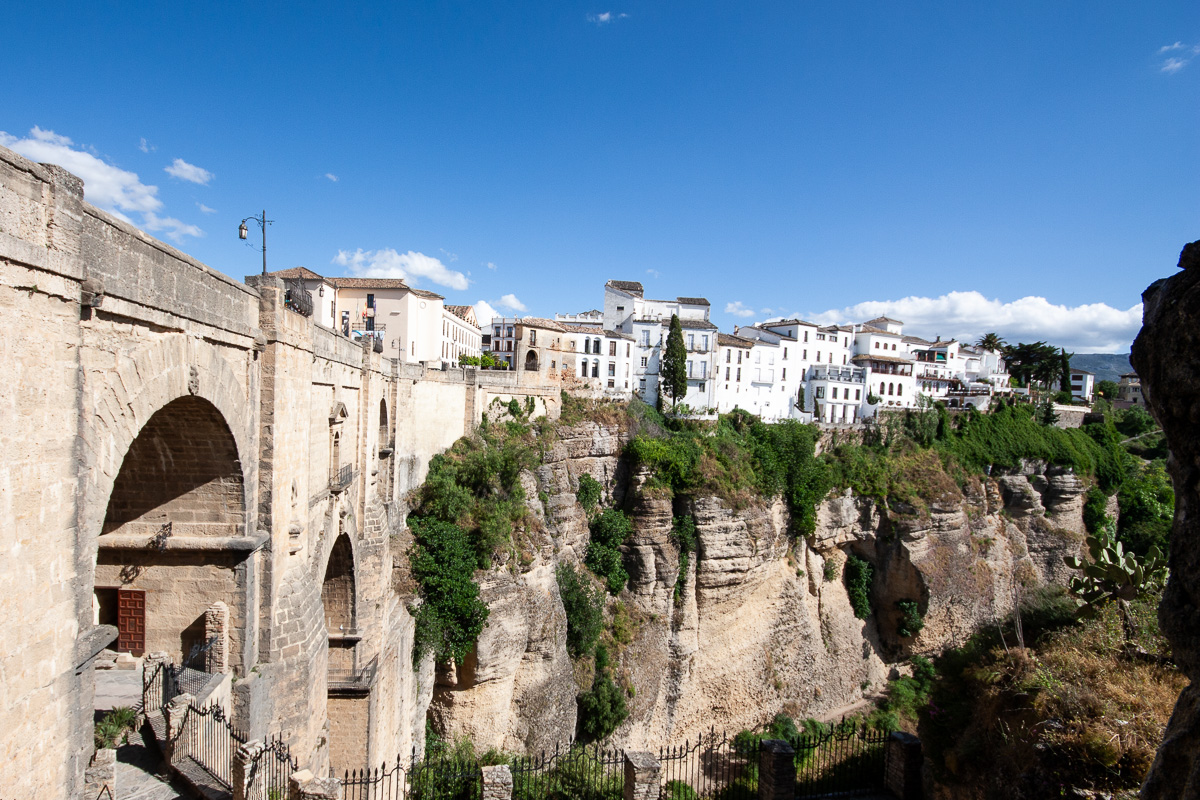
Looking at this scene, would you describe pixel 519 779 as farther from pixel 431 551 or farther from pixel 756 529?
pixel 756 529

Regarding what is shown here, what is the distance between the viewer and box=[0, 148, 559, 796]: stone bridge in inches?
162

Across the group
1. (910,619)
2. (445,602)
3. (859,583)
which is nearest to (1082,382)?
(910,619)

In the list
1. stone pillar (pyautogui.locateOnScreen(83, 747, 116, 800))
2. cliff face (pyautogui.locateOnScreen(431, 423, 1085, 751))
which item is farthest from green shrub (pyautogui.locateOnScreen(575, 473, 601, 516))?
stone pillar (pyautogui.locateOnScreen(83, 747, 116, 800))

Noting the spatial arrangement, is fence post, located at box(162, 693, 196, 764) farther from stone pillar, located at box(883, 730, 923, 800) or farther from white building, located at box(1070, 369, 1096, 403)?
white building, located at box(1070, 369, 1096, 403)

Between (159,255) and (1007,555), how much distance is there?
39.8 metres

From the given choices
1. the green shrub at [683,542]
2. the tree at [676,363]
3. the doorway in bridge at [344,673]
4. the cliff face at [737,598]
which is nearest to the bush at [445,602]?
the cliff face at [737,598]

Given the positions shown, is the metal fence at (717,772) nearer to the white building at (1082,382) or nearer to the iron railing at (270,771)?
the iron railing at (270,771)

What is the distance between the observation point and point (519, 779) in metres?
14.4

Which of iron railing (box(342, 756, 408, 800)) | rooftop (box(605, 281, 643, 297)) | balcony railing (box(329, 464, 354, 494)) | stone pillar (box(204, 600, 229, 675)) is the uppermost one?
rooftop (box(605, 281, 643, 297))

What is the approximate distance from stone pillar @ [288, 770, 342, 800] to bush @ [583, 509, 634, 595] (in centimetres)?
1472

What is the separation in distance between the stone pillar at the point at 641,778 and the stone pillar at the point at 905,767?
4363 mm

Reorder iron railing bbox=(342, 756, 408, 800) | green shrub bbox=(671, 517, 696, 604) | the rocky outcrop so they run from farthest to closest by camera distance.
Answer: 1. green shrub bbox=(671, 517, 696, 604)
2. iron railing bbox=(342, 756, 408, 800)
3. the rocky outcrop

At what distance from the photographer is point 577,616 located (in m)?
20.2

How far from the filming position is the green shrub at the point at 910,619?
3000cm
